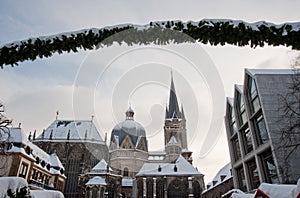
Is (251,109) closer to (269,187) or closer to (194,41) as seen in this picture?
(269,187)

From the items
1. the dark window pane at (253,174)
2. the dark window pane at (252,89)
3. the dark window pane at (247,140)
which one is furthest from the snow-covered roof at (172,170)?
the dark window pane at (252,89)

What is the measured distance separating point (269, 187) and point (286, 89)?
50.0 ft

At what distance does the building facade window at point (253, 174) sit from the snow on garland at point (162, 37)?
1990 centimetres

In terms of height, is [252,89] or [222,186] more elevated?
[252,89]

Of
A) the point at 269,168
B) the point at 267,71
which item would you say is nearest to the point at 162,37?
the point at 269,168

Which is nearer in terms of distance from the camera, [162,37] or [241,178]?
[162,37]

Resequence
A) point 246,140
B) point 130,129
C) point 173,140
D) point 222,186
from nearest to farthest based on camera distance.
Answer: point 246,140, point 222,186, point 173,140, point 130,129

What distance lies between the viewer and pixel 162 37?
3.89 m

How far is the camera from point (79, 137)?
5194cm

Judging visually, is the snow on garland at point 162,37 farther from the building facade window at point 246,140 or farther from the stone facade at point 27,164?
the building facade window at point 246,140

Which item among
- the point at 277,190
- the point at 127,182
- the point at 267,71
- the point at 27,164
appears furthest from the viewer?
the point at 127,182

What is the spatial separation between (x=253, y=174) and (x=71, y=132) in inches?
1643

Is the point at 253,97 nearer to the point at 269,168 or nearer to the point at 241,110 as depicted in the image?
the point at 241,110

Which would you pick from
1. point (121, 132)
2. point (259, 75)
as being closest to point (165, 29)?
point (259, 75)
